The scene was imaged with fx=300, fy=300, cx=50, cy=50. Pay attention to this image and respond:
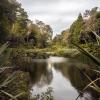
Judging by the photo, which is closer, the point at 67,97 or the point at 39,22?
the point at 67,97

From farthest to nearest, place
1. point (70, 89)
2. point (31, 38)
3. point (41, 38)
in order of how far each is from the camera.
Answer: point (41, 38), point (31, 38), point (70, 89)

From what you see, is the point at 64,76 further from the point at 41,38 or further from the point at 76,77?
the point at 41,38

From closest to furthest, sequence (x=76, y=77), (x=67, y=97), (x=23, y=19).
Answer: (x=67, y=97) < (x=76, y=77) < (x=23, y=19)

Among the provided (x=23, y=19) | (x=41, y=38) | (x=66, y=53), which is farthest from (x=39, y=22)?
(x=23, y=19)

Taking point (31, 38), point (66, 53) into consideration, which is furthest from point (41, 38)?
point (66, 53)

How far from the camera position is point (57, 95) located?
1523cm

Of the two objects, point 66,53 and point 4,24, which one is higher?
point 4,24

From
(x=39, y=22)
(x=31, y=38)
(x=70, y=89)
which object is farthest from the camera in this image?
(x=39, y=22)

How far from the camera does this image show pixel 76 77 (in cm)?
2177

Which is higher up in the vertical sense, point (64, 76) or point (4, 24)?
point (4, 24)

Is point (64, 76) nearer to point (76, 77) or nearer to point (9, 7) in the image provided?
point (76, 77)

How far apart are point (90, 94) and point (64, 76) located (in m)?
8.50

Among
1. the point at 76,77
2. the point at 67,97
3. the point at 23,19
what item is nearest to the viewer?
the point at 67,97

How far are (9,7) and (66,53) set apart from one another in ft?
112
